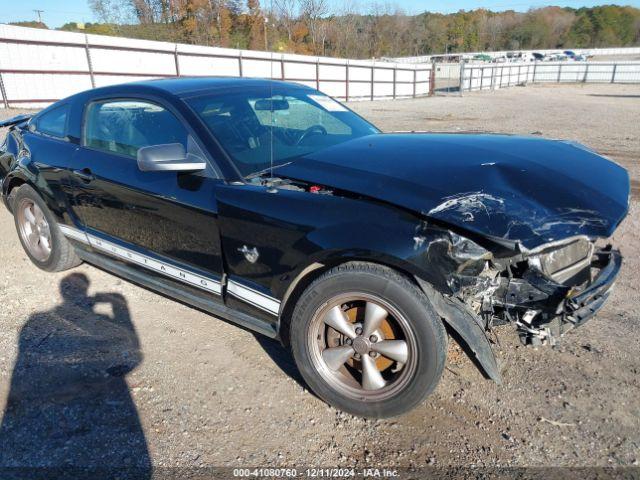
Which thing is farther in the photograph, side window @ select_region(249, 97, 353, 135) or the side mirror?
side window @ select_region(249, 97, 353, 135)

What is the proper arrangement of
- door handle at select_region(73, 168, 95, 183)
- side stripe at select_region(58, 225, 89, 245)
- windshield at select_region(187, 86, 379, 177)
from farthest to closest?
side stripe at select_region(58, 225, 89, 245) < door handle at select_region(73, 168, 95, 183) < windshield at select_region(187, 86, 379, 177)

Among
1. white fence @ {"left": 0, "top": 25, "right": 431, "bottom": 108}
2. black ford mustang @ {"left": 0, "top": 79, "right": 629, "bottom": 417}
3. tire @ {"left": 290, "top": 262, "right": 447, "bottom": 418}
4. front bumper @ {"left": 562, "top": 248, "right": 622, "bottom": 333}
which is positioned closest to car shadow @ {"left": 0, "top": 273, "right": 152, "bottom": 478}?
black ford mustang @ {"left": 0, "top": 79, "right": 629, "bottom": 417}

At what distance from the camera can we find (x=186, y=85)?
130 inches

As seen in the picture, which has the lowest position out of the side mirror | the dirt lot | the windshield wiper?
the dirt lot

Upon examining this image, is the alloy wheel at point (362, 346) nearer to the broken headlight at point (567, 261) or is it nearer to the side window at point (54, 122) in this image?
the broken headlight at point (567, 261)

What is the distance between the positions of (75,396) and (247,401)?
3.26ft

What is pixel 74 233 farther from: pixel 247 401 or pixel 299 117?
pixel 247 401

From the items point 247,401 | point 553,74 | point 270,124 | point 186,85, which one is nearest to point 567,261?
point 247,401

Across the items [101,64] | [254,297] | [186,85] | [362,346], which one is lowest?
[362,346]

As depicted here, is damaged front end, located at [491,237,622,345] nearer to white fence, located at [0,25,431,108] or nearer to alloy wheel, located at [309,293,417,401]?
alloy wheel, located at [309,293,417,401]

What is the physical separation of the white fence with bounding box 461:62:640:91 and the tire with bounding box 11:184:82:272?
3603 centimetres

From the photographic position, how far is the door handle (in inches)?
133

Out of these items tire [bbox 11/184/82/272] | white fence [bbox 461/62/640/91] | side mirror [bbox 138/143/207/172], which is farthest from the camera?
white fence [bbox 461/62/640/91]

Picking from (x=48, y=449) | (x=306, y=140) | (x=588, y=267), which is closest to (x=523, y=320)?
(x=588, y=267)
